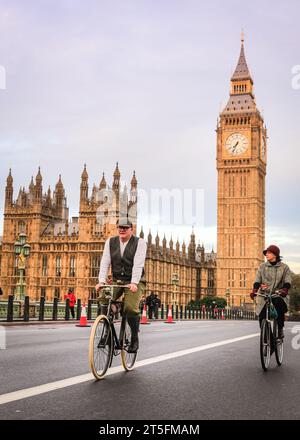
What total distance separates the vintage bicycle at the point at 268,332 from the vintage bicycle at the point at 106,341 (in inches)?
61.5

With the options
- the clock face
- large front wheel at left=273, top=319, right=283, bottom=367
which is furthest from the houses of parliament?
large front wheel at left=273, top=319, right=283, bottom=367

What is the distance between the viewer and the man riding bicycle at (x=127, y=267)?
676cm

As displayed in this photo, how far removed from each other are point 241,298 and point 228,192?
648 inches

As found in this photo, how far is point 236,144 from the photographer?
101m

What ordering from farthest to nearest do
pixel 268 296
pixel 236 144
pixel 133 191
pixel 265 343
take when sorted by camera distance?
pixel 236 144
pixel 133 191
pixel 268 296
pixel 265 343

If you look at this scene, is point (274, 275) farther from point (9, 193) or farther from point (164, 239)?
point (164, 239)

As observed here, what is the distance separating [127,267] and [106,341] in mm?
839

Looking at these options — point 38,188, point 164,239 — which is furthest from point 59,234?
point 164,239

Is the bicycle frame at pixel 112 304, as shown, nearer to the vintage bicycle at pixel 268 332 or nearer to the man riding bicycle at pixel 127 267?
the man riding bicycle at pixel 127 267

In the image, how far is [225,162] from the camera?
101 meters

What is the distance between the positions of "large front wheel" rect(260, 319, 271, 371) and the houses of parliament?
198ft

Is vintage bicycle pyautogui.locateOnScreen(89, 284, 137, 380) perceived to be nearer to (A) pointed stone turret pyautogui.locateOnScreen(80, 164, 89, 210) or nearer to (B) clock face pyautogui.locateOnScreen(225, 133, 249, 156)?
(A) pointed stone turret pyautogui.locateOnScreen(80, 164, 89, 210)

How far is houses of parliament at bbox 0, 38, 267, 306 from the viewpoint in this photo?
241 feet
